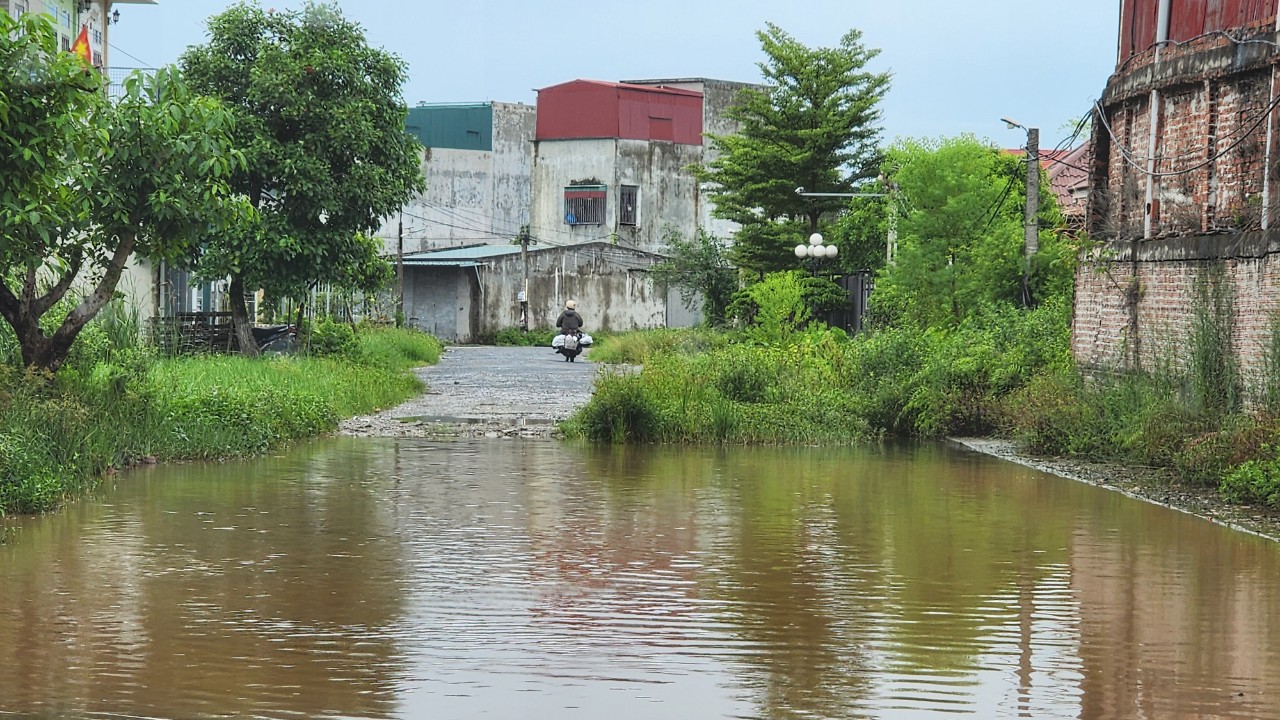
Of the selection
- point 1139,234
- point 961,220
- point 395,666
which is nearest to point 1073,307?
point 1139,234

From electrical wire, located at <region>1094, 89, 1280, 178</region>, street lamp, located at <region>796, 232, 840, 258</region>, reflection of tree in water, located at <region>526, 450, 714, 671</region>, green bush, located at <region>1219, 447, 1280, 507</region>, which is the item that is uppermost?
electrical wire, located at <region>1094, 89, 1280, 178</region>

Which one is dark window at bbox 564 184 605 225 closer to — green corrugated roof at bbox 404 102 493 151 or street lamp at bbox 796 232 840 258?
green corrugated roof at bbox 404 102 493 151

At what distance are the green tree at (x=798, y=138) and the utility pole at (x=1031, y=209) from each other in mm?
16495

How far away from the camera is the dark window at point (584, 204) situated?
2435 inches

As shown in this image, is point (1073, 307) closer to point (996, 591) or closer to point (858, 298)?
point (996, 591)

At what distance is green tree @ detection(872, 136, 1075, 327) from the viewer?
27.5 metres

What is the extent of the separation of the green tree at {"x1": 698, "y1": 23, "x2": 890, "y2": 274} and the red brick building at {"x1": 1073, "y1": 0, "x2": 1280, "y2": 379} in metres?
21.8

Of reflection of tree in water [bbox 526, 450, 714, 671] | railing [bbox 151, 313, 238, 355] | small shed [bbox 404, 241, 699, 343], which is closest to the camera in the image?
reflection of tree in water [bbox 526, 450, 714, 671]

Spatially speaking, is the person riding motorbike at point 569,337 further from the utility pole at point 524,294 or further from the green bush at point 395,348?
the utility pole at point 524,294

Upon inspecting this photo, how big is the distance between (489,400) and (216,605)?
57.0 ft

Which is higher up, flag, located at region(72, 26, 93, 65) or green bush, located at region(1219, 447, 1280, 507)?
flag, located at region(72, 26, 93, 65)

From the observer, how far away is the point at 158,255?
1692 cm

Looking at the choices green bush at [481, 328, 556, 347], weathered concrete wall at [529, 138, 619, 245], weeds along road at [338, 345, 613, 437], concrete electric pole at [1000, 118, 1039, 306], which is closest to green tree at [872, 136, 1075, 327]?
concrete electric pole at [1000, 118, 1039, 306]

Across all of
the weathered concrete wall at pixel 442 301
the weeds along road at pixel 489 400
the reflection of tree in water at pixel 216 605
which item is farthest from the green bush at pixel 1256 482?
the weathered concrete wall at pixel 442 301
